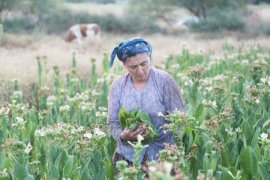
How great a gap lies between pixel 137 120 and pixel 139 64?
34 centimetres

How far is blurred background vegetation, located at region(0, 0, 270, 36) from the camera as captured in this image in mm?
21484

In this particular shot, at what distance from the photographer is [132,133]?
3352mm

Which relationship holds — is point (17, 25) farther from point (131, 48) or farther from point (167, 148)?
point (167, 148)

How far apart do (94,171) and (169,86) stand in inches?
27.7

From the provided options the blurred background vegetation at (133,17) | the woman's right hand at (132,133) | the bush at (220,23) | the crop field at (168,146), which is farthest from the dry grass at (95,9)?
the woman's right hand at (132,133)

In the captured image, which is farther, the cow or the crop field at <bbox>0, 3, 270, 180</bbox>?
the cow

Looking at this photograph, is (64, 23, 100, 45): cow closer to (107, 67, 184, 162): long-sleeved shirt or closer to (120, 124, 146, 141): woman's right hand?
(107, 67, 184, 162): long-sleeved shirt

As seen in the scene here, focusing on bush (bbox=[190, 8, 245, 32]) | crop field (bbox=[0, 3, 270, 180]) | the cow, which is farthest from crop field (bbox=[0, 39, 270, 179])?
bush (bbox=[190, 8, 245, 32])

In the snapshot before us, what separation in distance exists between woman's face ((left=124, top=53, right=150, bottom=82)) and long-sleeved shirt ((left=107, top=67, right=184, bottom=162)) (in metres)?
0.11

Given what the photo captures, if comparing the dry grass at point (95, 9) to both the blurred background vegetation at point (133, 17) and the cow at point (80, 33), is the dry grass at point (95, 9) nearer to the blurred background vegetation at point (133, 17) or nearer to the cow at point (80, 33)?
the blurred background vegetation at point (133, 17)

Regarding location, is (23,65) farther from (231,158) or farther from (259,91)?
(231,158)

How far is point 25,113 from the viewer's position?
16.6 ft

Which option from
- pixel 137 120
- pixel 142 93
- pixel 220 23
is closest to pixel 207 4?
pixel 220 23

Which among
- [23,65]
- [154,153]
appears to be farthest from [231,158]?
[23,65]
